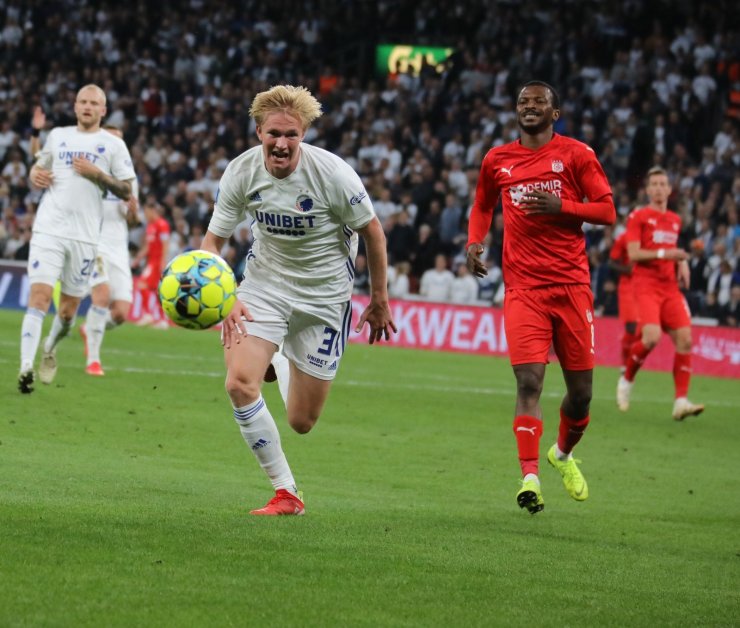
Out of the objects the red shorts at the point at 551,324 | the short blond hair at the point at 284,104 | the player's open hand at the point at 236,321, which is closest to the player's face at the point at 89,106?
the red shorts at the point at 551,324

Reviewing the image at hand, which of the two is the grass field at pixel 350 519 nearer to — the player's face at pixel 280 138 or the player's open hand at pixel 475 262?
the player's open hand at pixel 475 262

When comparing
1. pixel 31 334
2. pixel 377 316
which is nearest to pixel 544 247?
pixel 377 316

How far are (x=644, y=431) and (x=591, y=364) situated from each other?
19.5 ft

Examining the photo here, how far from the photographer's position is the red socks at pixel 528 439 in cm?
884

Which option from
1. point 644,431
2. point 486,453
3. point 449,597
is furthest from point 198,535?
point 644,431

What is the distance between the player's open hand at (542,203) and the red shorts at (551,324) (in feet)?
2.09

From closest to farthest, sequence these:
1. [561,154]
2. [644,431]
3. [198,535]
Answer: [198,535] → [561,154] → [644,431]

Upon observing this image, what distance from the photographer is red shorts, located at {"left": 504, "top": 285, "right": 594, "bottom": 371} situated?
361 inches

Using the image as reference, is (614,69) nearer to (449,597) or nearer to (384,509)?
(384,509)

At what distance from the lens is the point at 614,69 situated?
30.2 meters

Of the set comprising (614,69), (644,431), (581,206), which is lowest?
(644,431)

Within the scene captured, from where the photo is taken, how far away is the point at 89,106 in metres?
13.4

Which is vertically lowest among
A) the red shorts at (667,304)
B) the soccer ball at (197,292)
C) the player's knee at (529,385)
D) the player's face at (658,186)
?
the player's knee at (529,385)

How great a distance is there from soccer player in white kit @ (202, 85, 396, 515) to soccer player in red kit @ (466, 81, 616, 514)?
1.26m
